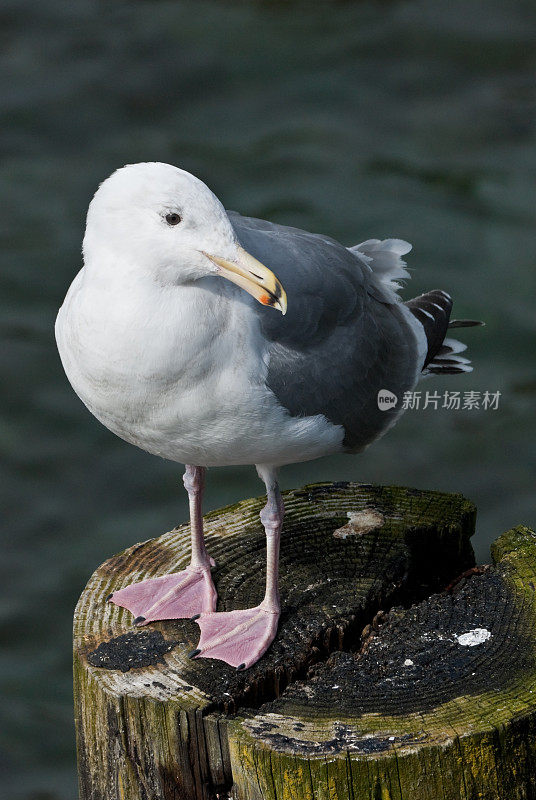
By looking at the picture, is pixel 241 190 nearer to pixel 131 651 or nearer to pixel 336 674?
pixel 131 651

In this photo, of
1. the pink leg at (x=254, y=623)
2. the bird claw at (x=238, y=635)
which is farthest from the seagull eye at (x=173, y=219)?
the bird claw at (x=238, y=635)

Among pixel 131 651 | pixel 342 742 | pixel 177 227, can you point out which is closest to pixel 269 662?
pixel 131 651

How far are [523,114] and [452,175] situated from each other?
0.95 metres

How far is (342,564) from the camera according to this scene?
4.40 m

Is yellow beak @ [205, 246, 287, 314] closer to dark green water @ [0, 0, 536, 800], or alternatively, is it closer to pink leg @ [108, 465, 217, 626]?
pink leg @ [108, 465, 217, 626]

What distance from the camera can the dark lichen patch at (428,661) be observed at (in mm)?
3596

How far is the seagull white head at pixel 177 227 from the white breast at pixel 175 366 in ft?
0.45

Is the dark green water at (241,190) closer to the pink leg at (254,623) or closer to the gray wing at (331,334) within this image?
the pink leg at (254,623)

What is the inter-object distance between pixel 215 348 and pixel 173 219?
1.40ft

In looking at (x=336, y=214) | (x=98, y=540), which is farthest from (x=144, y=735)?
(x=336, y=214)

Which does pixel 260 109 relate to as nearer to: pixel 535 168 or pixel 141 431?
pixel 535 168

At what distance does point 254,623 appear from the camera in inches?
160

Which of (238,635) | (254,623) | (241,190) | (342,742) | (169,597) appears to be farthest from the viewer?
(241,190)

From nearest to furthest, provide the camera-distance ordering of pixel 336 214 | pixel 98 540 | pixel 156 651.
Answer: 1. pixel 156 651
2. pixel 98 540
3. pixel 336 214
